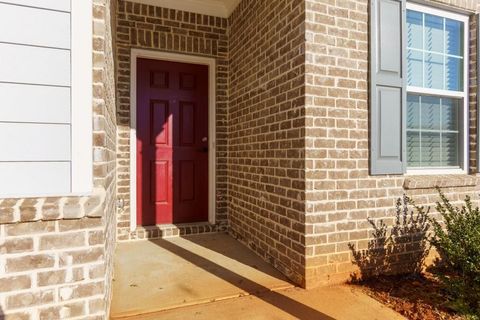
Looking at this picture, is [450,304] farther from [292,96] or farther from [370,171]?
[292,96]

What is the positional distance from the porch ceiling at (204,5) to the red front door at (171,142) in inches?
28.4

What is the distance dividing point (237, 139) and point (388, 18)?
2.16 meters

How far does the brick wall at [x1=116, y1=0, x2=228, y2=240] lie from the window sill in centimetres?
233

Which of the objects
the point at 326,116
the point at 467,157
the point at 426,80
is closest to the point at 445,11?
the point at 426,80

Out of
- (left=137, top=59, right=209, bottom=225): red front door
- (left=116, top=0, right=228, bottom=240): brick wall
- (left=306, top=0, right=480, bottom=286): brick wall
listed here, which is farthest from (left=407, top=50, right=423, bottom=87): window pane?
(left=137, top=59, right=209, bottom=225): red front door

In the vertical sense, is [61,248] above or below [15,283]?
above

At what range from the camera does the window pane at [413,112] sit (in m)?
3.20

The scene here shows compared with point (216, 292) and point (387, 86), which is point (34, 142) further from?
point (387, 86)

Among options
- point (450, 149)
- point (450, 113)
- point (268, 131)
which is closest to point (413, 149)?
point (450, 149)

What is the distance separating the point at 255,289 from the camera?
267 cm

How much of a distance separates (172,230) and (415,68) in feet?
11.2

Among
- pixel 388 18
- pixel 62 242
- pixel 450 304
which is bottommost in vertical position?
pixel 450 304

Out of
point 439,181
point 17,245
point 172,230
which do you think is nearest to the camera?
point 17,245

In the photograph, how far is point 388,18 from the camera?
291 centimetres
